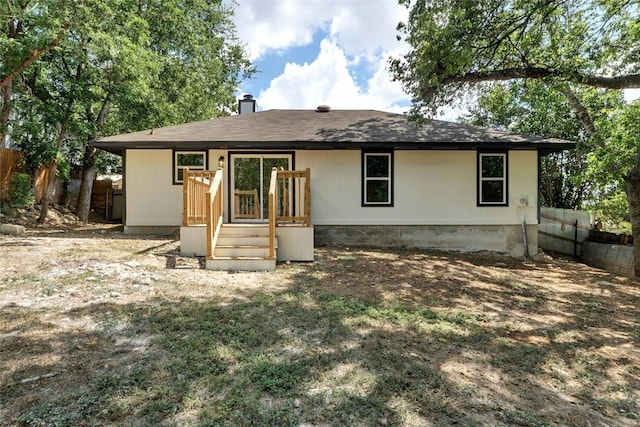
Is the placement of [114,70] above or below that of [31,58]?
above

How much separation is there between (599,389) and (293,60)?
52.4 ft

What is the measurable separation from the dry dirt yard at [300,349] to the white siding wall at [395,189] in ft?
11.4

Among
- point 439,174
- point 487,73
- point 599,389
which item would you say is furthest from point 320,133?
point 599,389

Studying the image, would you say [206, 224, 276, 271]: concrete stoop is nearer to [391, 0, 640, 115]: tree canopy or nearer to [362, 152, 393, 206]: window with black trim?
[362, 152, 393, 206]: window with black trim

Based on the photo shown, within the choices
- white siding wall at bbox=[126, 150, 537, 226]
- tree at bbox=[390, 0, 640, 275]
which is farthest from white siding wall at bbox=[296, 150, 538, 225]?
tree at bbox=[390, 0, 640, 275]

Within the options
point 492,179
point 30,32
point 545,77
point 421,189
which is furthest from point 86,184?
point 545,77

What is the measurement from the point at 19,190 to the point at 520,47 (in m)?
13.9

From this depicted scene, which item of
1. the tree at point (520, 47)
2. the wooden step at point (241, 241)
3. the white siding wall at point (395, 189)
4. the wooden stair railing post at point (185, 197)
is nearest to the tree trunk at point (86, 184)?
the white siding wall at point (395, 189)

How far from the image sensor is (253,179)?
29.8 feet

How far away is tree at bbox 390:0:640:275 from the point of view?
6.18 metres

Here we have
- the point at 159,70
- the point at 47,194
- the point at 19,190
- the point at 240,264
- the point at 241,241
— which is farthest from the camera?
the point at 159,70

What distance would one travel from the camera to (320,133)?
357 inches

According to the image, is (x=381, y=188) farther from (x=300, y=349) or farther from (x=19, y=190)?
(x=19, y=190)

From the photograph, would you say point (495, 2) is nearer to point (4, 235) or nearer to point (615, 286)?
point (615, 286)
